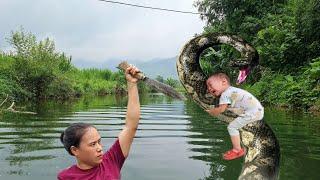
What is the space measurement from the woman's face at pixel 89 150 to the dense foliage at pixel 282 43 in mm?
14114

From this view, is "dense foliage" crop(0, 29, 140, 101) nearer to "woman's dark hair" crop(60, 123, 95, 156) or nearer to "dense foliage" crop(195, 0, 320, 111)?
"dense foliage" crop(195, 0, 320, 111)

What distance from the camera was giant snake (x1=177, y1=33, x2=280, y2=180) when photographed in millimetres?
4484

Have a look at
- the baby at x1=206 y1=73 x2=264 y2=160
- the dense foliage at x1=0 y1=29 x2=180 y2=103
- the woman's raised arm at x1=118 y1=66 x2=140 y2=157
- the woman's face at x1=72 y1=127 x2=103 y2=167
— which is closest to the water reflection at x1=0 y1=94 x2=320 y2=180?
the baby at x1=206 y1=73 x2=264 y2=160

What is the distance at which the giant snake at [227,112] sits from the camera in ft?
14.7

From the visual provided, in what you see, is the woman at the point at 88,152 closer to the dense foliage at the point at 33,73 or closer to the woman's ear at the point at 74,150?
the woman's ear at the point at 74,150

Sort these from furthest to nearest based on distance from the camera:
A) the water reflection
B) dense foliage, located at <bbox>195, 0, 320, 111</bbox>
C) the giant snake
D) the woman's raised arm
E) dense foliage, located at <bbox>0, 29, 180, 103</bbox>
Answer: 1. dense foliage, located at <bbox>0, 29, 180, 103</bbox>
2. dense foliage, located at <bbox>195, 0, 320, 111</bbox>
3. the water reflection
4. the giant snake
5. the woman's raised arm

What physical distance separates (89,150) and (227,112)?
1.38m

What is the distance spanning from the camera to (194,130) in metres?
14.8

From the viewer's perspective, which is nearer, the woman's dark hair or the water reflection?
the woman's dark hair

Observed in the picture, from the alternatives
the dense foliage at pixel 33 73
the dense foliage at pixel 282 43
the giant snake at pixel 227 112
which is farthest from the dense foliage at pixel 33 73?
the giant snake at pixel 227 112

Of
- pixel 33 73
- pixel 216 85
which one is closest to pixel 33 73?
pixel 33 73

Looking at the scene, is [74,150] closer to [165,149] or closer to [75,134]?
[75,134]

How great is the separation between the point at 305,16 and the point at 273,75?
7137 millimetres

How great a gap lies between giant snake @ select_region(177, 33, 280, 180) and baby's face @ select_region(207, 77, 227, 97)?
79 millimetres
